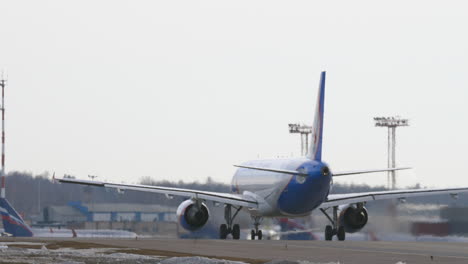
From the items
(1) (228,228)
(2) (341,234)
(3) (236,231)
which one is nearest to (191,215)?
(1) (228,228)

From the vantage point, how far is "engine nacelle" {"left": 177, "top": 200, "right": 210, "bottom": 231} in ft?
174

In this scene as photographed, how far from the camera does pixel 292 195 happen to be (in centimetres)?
5097

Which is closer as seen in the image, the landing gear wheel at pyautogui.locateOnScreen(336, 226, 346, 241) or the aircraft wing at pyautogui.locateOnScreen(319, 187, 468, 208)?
the aircraft wing at pyautogui.locateOnScreen(319, 187, 468, 208)

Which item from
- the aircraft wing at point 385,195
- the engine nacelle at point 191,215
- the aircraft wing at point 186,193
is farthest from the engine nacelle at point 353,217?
the engine nacelle at point 191,215

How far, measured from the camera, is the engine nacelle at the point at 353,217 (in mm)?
53312

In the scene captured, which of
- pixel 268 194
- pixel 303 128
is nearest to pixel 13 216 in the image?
pixel 268 194

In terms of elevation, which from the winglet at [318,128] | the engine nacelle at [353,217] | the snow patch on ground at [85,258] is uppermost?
the winglet at [318,128]

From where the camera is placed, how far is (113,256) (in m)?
28.8

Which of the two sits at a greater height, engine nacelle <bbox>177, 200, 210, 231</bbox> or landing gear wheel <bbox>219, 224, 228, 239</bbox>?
engine nacelle <bbox>177, 200, 210, 231</bbox>

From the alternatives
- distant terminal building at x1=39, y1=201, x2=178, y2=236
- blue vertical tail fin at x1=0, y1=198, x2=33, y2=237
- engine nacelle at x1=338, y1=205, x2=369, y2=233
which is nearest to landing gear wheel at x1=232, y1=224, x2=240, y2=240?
engine nacelle at x1=338, y1=205, x2=369, y2=233

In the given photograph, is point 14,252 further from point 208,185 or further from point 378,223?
point 208,185

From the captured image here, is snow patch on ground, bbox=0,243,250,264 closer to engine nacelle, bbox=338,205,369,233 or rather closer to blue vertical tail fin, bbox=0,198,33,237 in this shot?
engine nacelle, bbox=338,205,369,233

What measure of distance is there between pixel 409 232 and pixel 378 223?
2088 mm

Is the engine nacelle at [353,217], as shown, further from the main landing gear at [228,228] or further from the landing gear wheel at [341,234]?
the main landing gear at [228,228]
